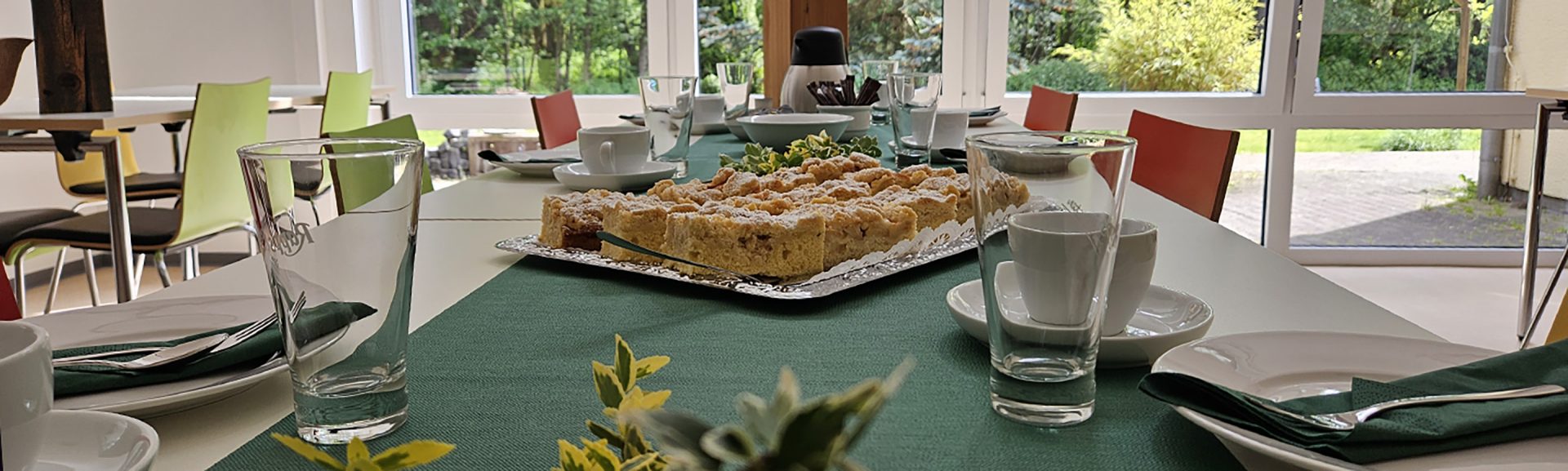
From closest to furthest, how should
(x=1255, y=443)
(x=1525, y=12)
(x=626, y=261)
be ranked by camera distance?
(x=1255, y=443), (x=626, y=261), (x=1525, y=12)

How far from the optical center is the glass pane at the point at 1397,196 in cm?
429

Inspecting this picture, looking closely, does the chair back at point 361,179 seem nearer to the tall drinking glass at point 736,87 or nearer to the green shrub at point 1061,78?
the tall drinking glass at point 736,87

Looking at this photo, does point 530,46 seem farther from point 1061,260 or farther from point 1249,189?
point 1061,260

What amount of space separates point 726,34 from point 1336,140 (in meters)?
2.43

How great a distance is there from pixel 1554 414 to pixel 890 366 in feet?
1.16

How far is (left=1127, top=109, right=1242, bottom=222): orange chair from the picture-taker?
5.41 ft

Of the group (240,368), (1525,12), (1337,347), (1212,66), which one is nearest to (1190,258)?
(1337,347)

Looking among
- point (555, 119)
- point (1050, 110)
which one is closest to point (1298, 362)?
point (1050, 110)

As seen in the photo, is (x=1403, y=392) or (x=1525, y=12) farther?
(x=1525, y=12)

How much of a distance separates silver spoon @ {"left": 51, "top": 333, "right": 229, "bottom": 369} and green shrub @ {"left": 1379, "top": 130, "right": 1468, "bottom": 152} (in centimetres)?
453

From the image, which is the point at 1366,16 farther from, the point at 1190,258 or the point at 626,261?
the point at 626,261

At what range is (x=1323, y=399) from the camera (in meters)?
0.59

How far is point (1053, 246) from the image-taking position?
0.57 m

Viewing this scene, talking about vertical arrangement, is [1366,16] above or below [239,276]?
above
